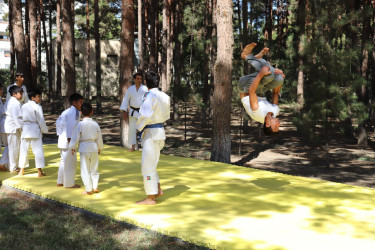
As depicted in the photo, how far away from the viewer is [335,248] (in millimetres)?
4188

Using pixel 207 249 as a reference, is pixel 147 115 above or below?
above

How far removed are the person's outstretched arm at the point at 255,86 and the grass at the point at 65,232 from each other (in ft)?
7.06

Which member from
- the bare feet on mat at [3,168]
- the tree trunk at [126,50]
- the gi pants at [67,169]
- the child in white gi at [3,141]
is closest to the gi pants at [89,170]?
the gi pants at [67,169]

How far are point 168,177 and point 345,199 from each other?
122 inches

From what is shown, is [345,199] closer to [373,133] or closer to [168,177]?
[168,177]

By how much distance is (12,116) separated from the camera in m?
7.79

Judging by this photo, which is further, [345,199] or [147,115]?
[345,199]

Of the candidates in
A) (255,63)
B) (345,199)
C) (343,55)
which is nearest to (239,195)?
(345,199)

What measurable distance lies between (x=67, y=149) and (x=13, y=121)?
5.80ft

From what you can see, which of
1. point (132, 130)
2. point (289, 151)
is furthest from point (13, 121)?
point (289, 151)

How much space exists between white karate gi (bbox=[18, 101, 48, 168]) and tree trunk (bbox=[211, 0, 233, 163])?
167 inches

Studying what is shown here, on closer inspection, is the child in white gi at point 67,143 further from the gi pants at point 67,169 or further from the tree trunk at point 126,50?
the tree trunk at point 126,50

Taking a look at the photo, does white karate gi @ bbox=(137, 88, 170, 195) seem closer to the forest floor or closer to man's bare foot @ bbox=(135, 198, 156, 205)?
man's bare foot @ bbox=(135, 198, 156, 205)

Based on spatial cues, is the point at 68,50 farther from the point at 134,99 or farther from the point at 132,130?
the point at 132,130
